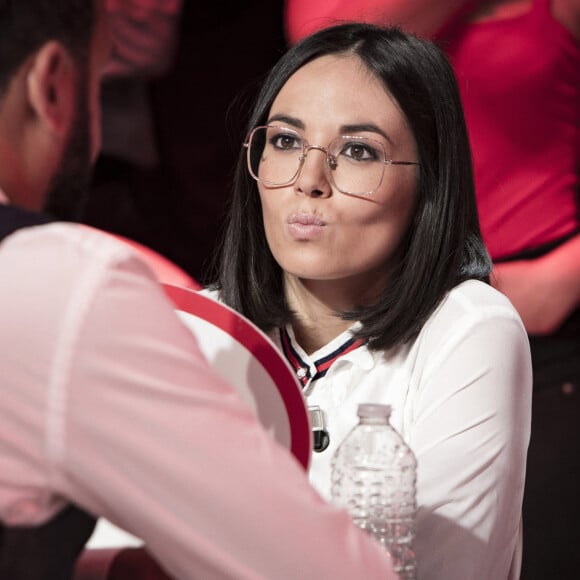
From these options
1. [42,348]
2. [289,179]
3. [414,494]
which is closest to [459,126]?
[289,179]

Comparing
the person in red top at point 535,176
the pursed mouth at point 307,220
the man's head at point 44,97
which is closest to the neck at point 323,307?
the pursed mouth at point 307,220

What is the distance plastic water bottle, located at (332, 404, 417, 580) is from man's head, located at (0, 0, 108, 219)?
0.60 m

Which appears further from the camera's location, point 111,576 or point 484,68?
point 484,68

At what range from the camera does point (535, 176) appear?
317cm

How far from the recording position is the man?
0.81 m

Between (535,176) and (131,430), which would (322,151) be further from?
(535,176)

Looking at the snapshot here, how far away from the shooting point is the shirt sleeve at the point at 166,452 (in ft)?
2.65

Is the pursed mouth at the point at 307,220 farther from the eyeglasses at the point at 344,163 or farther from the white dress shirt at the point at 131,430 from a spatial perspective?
the white dress shirt at the point at 131,430

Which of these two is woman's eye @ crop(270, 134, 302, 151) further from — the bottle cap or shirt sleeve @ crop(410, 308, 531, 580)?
the bottle cap

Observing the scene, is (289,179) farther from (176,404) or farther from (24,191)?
(176,404)

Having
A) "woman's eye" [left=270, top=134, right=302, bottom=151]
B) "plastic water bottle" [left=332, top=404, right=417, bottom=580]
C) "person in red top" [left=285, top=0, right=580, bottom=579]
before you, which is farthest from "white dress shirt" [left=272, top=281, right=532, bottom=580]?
"person in red top" [left=285, top=0, right=580, bottom=579]

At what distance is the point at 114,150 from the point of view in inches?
117

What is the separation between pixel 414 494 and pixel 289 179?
26.4 inches

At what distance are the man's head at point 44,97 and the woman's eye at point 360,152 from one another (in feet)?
2.90
